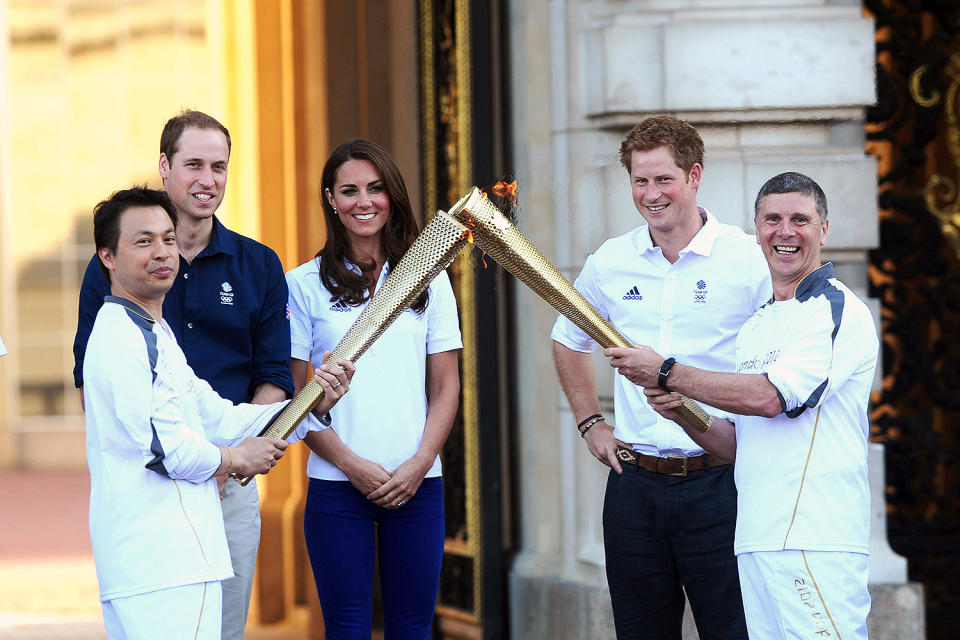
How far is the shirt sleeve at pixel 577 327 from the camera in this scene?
427 cm

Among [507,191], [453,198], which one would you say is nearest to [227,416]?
[507,191]

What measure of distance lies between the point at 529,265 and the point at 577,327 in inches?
21.1

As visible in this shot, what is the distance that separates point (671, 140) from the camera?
4039mm

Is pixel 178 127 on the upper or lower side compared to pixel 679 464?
upper

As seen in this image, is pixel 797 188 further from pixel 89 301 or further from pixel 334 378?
pixel 89 301

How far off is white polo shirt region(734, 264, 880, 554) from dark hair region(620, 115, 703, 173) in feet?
1.99

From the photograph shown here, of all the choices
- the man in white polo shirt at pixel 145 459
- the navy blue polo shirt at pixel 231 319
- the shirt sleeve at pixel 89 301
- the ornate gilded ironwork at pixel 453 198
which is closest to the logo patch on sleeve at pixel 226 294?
the navy blue polo shirt at pixel 231 319

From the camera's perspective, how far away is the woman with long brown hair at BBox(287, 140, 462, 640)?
416 cm

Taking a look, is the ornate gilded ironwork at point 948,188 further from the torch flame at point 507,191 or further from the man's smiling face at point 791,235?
the man's smiling face at point 791,235

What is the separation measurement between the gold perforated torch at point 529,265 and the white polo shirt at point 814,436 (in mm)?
384

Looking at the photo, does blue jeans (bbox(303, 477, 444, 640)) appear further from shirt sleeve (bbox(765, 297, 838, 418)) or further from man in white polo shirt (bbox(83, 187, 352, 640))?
shirt sleeve (bbox(765, 297, 838, 418))

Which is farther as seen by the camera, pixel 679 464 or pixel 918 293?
pixel 918 293

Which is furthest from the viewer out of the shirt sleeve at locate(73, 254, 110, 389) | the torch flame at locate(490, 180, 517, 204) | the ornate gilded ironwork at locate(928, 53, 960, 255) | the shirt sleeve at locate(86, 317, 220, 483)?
the ornate gilded ironwork at locate(928, 53, 960, 255)

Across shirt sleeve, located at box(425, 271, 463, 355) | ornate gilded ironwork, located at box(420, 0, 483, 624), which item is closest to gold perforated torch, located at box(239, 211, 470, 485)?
shirt sleeve, located at box(425, 271, 463, 355)
